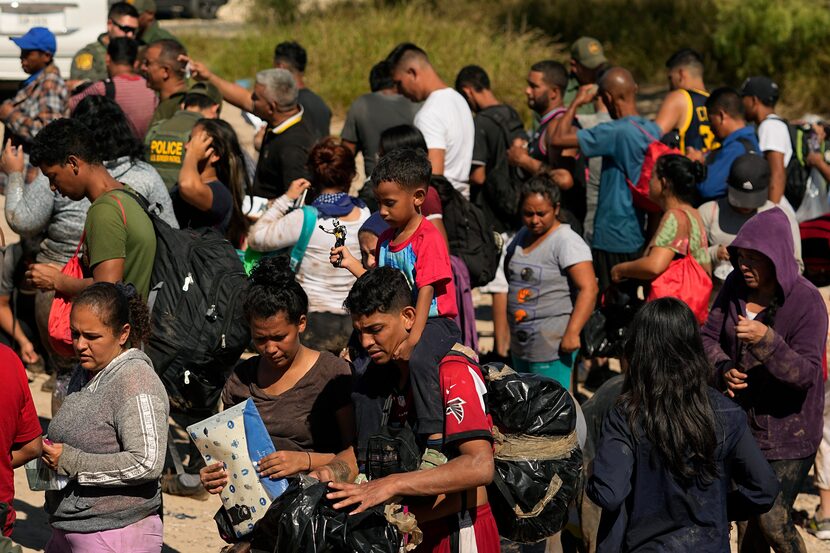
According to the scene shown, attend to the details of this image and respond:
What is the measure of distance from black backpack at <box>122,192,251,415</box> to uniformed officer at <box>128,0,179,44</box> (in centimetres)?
529

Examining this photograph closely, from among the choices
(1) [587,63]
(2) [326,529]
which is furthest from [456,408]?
(1) [587,63]

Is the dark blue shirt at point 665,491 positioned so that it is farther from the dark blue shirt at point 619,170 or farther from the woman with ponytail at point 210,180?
the dark blue shirt at point 619,170

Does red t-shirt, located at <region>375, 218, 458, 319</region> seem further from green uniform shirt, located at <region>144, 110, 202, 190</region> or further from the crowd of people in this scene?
green uniform shirt, located at <region>144, 110, 202, 190</region>

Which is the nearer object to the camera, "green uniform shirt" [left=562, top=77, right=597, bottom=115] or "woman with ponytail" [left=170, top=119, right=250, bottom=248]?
"woman with ponytail" [left=170, top=119, right=250, bottom=248]

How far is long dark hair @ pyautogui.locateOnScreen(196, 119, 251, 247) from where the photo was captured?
6.79 metres

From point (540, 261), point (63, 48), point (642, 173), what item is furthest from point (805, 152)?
point (63, 48)

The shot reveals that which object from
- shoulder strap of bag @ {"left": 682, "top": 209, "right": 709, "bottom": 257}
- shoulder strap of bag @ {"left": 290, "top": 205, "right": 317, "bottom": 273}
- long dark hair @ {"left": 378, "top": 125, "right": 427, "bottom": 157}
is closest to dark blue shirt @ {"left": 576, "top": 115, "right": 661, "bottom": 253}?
shoulder strap of bag @ {"left": 682, "top": 209, "right": 709, "bottom": 257}

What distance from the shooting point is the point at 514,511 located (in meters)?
4.13

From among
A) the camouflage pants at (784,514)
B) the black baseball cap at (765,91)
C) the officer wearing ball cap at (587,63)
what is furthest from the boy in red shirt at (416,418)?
the officer wearing ball cap at (587,63)

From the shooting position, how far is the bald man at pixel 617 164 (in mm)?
7723

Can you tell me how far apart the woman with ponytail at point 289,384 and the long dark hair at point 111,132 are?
217cm

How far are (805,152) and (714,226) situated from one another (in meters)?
1.75

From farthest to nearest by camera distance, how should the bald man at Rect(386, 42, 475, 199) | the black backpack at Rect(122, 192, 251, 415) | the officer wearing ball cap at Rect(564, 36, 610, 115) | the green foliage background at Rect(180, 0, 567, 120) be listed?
1. the green foliage background at Rect(180, 0, 567, 120)
2. the officer wearing ball cap at Rect(564, 36, 610, 115)
3. the bald man at Rect(386, 42, 475, 199)
4. the black backpack at Rect(122, 192, 251, 415)

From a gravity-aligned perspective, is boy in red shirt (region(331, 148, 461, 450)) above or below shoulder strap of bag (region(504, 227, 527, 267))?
above
